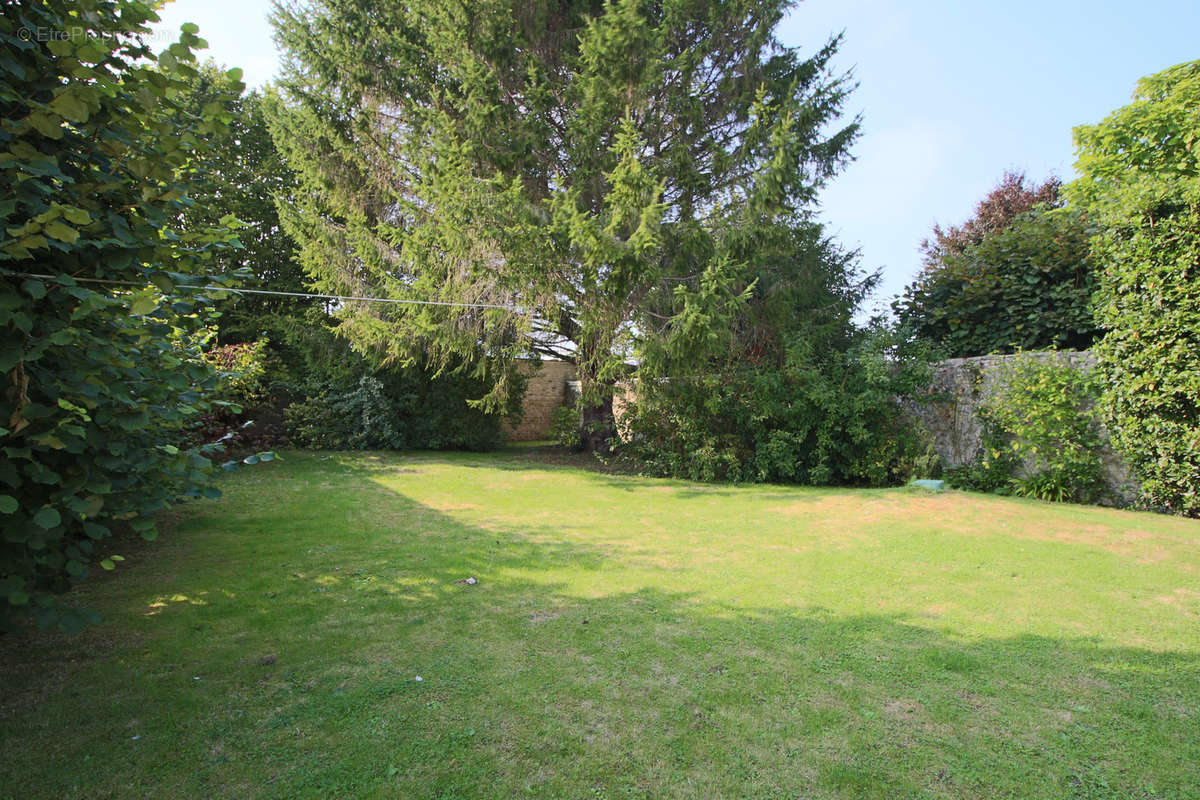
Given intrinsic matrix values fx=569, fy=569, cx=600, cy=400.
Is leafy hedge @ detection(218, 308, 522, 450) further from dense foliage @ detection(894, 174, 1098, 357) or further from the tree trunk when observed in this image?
dense foliage @ detection(894, 174, 1098, 357)

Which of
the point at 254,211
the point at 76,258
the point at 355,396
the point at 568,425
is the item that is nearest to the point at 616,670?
the point at 76,258

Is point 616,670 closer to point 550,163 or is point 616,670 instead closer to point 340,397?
point 550,163

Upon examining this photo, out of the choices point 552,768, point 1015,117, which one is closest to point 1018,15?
point 1015,117

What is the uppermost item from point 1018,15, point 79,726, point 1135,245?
point 1018,15

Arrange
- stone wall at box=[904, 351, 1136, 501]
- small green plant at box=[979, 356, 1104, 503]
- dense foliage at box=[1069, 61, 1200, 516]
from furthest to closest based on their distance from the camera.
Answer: stone wall at box=[904, 351, 1136, 501] < small green plant at box=[979, 356, 1104, 503] < dense foliage at box=[1069, 61, 1200, 516]

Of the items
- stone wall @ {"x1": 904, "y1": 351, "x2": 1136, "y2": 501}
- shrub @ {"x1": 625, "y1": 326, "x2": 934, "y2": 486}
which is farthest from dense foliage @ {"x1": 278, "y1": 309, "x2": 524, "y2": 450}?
stone wall @ {"x1": 904, "y1": 351, "x2": 1136, "y2": 501}

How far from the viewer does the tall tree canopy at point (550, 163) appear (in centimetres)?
848

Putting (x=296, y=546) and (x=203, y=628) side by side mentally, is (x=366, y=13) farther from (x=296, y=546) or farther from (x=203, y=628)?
(x=203, y=628)

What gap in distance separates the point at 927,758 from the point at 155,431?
148 inches

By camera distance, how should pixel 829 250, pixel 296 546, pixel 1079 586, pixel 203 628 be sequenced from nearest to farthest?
pixel 203 628
pixel 1079 586
pixel 296 546
pixel 829 250

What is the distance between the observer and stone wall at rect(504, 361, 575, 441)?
17.5 meters

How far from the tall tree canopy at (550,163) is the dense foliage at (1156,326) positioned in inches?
157

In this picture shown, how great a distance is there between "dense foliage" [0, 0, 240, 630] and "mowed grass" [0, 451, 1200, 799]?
700 millimetres

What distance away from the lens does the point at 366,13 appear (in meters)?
10.3
